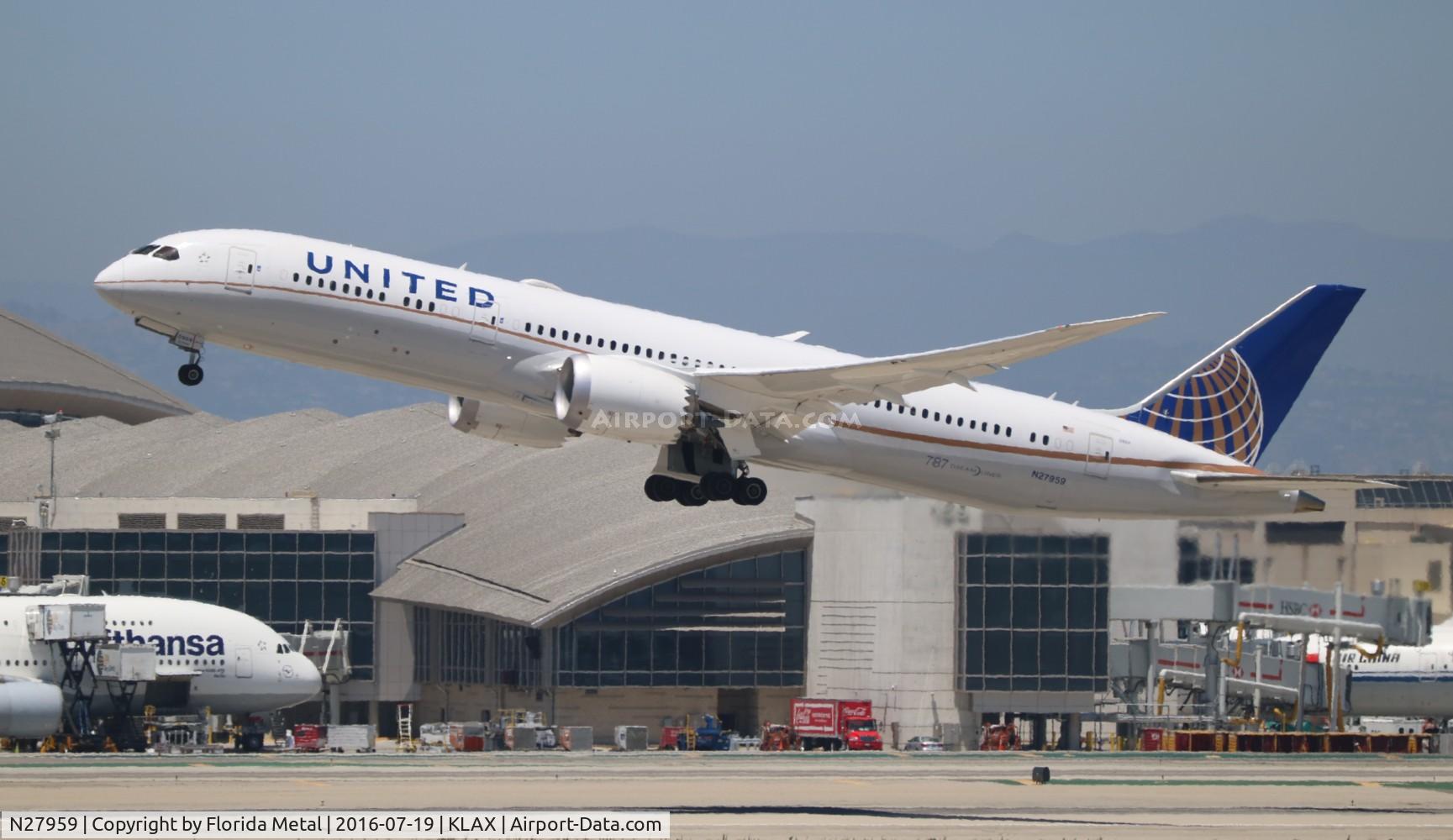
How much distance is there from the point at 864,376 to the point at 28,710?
100ft

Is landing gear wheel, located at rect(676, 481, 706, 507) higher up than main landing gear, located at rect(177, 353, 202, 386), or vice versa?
main landing gear, located at rect(177, 353, 202, 386)

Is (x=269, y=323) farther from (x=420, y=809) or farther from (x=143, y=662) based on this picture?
(x=143, y=662)

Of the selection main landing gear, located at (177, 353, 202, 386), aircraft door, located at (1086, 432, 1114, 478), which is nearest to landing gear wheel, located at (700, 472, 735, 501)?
aircraft door, located at (1086, 432, 1114, 478)

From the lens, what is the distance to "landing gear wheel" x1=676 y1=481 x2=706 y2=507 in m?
48.8

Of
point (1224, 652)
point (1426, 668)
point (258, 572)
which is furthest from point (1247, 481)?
point (258, 572)

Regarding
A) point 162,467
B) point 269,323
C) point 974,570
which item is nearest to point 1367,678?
point 974,570

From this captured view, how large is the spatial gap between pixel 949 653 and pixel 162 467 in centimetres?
6987

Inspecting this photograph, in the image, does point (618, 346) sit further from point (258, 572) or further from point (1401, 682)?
point (258, 572)

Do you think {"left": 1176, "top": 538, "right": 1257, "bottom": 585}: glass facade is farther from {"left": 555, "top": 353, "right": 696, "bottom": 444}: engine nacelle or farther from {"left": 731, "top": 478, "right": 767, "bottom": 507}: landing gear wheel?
{"left": 555, "top": 353, "right": 696, "bottom": 444}: engine nacelle

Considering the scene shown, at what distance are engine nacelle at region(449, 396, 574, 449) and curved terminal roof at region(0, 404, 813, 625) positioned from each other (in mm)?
27549

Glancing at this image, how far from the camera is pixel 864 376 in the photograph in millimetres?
→ 44969

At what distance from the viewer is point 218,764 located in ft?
188

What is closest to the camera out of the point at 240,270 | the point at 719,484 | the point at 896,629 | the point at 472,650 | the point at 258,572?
the point at 240,270

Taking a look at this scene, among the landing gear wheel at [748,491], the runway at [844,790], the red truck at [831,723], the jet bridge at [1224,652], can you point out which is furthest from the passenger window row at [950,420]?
the red truck at [831,723]
